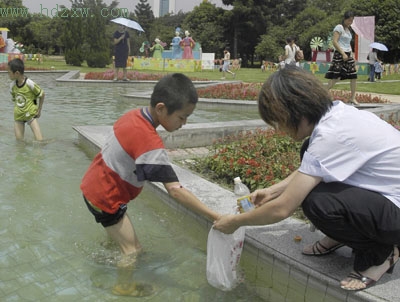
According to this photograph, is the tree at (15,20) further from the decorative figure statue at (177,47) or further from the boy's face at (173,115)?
the boy's face at (173,115)

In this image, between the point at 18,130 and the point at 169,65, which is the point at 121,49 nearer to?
the point at 18,130

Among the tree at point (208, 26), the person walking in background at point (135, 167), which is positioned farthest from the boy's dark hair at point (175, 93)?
the tree at point (208, 26)

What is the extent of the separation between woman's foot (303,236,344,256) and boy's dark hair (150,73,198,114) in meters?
1.14

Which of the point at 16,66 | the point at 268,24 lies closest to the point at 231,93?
the point at 16,66

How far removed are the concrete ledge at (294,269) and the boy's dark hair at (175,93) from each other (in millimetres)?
1012

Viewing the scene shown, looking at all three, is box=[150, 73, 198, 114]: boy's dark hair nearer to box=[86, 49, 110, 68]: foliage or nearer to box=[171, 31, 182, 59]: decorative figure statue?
box=[171, 31, 182, 59]: decorative figure statue

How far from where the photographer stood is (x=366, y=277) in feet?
7.79

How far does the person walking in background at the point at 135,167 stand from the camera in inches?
104

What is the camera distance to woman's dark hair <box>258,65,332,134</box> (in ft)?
7.28

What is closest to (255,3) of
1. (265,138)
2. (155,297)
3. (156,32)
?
(156,32)

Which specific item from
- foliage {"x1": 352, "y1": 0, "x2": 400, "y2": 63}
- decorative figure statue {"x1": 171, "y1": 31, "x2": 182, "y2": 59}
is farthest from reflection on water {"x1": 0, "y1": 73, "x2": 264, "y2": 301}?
foliage {"x1": 352, "y1": 0, "x2": 400, "y2": 63}

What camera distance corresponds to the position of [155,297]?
276 cm

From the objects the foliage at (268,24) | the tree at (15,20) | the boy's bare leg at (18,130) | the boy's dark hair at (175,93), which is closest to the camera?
the boy's dark hair at (175,93)

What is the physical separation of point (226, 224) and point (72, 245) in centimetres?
140
